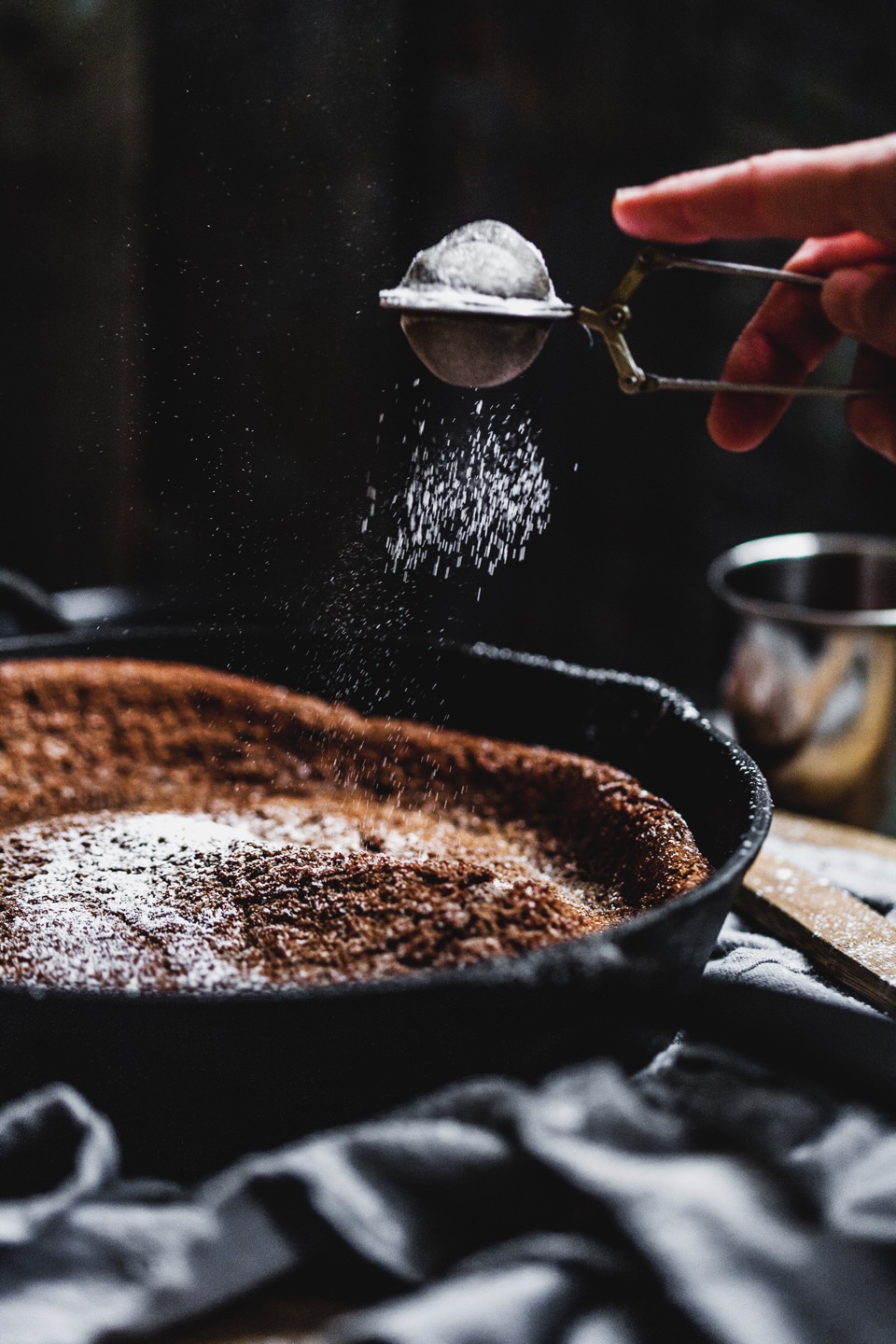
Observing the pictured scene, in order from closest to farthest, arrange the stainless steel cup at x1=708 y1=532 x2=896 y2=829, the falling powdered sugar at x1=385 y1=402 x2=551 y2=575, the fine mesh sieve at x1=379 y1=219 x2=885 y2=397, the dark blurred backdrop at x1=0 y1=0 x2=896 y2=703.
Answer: the fine mesh sieve at x1=379 y1=219 x2=885 y2=397
the falling powdered sugar at x1=385 y1=402 x2=551 y2=575
the stainless steel cup at x1=708 y1=532 x2=896 y2=829
the dark blurred backdrop at x1=0 y1=0 x2=896 y2=703

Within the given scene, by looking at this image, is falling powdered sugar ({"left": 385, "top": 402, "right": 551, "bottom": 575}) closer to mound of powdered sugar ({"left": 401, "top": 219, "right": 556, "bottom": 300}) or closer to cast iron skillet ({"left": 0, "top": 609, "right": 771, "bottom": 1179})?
mound of powdered sugar ({"left": 401, "top": 219, "right": 556, "bottom": 300})

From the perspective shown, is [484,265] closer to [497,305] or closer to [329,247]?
[497,305]

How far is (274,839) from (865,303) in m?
0.51

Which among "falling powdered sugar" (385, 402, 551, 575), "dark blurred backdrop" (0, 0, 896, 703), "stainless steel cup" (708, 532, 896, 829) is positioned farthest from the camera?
"dark blurred backdrop" (0, 0, 896, 703)

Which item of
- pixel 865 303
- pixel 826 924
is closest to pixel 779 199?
pixel 865 303

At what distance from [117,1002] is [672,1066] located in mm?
244

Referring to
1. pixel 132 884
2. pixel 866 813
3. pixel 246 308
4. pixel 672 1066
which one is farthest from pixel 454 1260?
pixel 246 308

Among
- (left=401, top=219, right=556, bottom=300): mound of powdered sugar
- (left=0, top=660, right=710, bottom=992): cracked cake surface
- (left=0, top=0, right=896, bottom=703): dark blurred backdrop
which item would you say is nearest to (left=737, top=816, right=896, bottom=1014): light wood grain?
(left=0, top=660, right=710, bottom=992): cracked cake surface

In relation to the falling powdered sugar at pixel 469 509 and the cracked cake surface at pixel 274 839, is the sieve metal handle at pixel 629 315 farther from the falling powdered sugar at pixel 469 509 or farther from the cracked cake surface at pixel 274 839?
the cracked cake surface at pixel 274 839

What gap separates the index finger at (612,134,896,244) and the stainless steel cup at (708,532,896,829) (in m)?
0.42

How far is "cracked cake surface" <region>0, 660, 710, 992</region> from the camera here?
1.75ft

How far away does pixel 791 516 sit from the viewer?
6.71 ft

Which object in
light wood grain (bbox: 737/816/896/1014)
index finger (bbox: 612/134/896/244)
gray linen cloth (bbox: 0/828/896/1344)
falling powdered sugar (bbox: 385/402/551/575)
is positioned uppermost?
index finger (bbox: 612/134/896/244)

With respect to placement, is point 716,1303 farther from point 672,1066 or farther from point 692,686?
point 692,686
